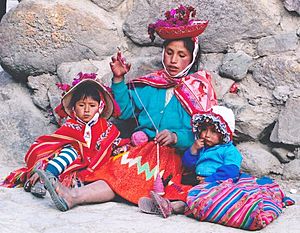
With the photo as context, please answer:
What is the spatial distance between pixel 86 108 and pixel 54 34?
72cm

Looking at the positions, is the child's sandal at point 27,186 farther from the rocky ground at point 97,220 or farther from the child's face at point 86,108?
the child's face at point 86,108

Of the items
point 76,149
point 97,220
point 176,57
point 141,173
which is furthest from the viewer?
point 176,57

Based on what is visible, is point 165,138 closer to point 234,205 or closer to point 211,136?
point 211,136

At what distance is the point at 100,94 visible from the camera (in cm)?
362

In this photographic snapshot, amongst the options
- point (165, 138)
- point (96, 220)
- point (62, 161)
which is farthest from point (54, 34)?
point (96, 220)

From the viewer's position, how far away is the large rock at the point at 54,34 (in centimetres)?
406

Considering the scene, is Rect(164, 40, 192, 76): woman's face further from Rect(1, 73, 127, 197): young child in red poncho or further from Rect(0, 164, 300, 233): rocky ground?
Rect(0, 164, 300, 233): rocky ground

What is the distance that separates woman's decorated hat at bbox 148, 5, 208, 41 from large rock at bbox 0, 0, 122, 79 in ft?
1.84

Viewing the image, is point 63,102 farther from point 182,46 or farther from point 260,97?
point 260,97

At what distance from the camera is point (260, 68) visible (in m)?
3.66

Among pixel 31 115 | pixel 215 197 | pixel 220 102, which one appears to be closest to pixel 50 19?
pixel 31 115

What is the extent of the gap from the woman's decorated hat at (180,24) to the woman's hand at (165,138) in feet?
1.77

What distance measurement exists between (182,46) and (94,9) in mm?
789

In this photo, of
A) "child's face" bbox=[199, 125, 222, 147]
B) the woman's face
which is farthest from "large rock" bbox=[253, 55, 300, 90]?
"child's face" bbox=[199, 125, 222, 147]
